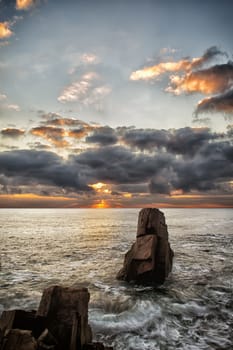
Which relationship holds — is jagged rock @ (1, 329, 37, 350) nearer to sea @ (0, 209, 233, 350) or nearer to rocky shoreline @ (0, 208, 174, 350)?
rocky shoreline @ (0, 208, 174, 350)

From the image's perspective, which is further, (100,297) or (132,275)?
(132,275)

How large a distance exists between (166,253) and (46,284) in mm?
8812

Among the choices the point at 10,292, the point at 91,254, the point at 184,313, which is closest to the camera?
the point at 184,313

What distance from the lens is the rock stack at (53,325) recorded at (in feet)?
18.0

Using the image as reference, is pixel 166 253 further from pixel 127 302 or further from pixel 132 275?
pixel 127 302

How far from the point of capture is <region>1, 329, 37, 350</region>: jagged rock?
5328 mm

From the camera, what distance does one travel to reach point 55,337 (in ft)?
21.5

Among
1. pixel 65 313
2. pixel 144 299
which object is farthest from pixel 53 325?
pixel 144 299

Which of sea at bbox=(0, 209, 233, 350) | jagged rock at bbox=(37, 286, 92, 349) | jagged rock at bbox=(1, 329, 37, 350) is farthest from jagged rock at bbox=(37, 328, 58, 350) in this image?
sea at bbox=(0, 209, 233, 350)

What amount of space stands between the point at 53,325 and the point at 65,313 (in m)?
0.48

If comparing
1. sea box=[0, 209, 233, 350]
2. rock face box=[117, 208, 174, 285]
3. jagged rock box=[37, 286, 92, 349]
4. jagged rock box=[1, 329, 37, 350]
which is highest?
jagged rock box=[1, 329, 37, 350]

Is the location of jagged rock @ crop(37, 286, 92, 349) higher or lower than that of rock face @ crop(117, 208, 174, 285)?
higher

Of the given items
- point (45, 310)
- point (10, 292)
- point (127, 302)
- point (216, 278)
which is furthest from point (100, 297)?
point (216, 278)

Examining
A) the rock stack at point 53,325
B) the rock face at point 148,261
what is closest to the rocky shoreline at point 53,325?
the rock stack at point 53,325
